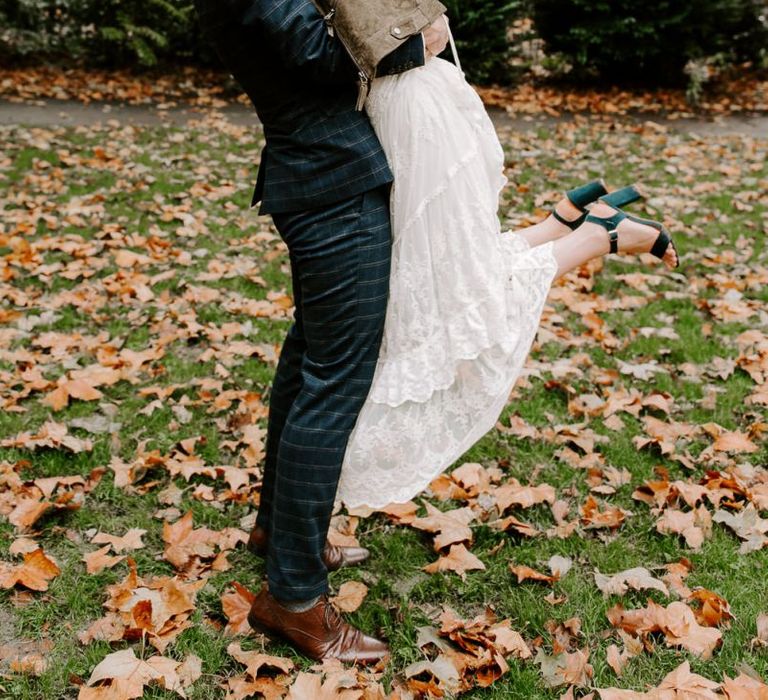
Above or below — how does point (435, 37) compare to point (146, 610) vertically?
above

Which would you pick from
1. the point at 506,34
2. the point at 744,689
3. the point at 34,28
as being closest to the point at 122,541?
the point at 744,689

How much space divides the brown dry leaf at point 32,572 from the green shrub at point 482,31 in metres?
7.66

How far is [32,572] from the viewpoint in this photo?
238 cm

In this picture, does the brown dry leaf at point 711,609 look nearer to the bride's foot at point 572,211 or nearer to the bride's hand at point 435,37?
the bride's foot at point 572,211

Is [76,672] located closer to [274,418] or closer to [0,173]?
[274,418]

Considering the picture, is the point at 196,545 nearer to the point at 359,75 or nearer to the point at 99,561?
the point at 99,561

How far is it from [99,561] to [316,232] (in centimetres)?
137

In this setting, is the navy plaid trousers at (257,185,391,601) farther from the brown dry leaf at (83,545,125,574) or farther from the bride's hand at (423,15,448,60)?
the brown dry leaf at (83,545,125,574)

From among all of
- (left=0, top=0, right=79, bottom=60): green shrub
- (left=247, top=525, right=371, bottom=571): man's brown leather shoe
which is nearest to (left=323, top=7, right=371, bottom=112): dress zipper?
(left=247, top=525, right=371, bottom=571): man's brown leather shoe

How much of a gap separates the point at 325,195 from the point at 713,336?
278 cm

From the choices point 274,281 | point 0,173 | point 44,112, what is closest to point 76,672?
point 274,281

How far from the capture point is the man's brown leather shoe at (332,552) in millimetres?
2488

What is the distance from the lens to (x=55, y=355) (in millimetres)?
3717

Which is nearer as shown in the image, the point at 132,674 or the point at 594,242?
the point at 132,674
